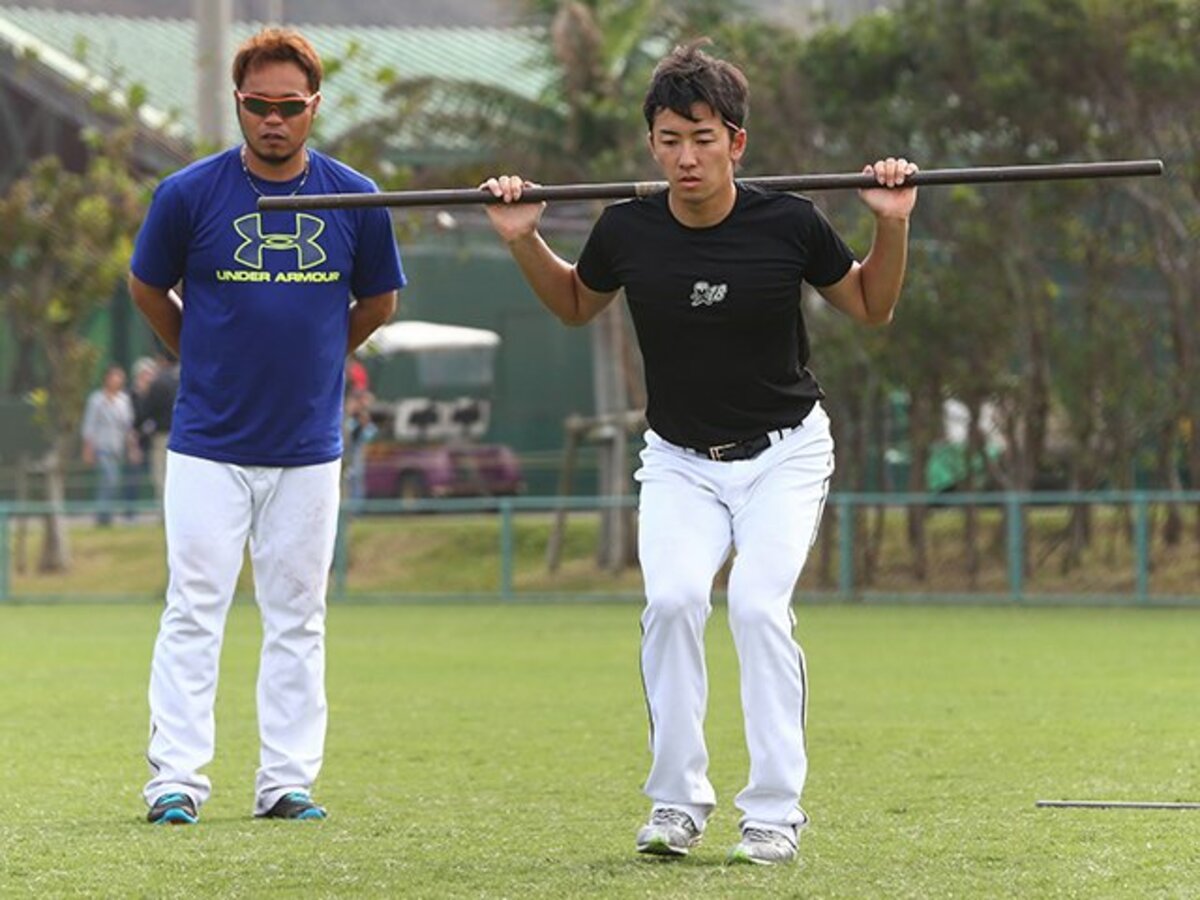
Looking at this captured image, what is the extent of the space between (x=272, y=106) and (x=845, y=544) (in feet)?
48.0

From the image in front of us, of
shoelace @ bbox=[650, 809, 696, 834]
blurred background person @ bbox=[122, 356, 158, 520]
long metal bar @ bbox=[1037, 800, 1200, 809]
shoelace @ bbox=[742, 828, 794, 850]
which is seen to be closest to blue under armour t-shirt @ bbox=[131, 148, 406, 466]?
shoelace @ bbox=[650, 809, 696, 834]

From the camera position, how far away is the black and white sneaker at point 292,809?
7.89 metres

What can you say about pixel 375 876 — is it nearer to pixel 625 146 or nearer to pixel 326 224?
pixel 326 224

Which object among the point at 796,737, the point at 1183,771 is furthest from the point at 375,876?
the point at 1183,771

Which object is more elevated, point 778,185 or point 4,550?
point 778,185

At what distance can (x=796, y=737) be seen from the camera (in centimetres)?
673

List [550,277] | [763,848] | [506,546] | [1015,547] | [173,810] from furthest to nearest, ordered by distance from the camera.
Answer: [506,546], [1015,547], [173,810], [550,277], [763,848]

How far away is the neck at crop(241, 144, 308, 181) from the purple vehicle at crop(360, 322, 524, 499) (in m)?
19.1

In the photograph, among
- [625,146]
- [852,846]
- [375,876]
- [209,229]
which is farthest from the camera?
[625,146]

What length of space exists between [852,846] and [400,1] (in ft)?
158

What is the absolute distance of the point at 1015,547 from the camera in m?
21.6

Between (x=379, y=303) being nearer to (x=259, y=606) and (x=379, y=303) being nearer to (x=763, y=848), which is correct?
(x=259, y=606)

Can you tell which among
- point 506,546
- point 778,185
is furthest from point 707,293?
point 506,546

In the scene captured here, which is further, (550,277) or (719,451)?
(550,277)
